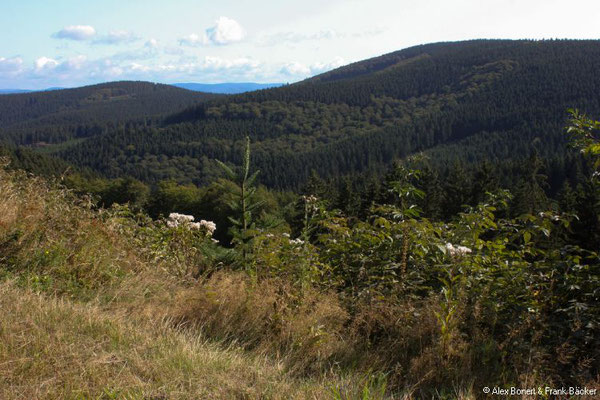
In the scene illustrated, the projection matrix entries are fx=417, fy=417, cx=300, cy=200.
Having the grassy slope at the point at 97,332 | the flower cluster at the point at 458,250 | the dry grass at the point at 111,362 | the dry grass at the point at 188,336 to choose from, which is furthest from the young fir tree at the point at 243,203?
the flower cluster at the point at 458,250

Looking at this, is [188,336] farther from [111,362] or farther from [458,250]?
[458,250]

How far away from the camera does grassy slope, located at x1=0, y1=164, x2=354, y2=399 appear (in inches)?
102

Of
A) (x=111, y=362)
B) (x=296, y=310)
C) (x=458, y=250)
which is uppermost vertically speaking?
(x=458, y=250)

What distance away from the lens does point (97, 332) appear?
3.16 m

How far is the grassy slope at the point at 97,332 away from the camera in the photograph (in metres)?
2.58

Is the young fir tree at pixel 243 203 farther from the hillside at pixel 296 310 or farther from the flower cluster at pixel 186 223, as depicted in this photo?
the flower cluster at pixel 186 223

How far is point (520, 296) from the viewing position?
3391 millimetres

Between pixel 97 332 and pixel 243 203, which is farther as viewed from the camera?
pixel 243 203

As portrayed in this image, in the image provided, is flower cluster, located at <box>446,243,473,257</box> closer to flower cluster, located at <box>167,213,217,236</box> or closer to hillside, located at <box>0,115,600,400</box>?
hillside, located at <box>0,115,600,400</box>

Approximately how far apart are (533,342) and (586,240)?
23.1 meters

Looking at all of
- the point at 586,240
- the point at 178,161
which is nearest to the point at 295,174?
the point at 178,161

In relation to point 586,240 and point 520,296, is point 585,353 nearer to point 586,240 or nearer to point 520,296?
point 520,296

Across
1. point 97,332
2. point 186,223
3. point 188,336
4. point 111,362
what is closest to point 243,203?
point 186,223

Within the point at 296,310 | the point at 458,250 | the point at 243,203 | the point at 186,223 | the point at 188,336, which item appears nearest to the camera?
the point at 188,336
